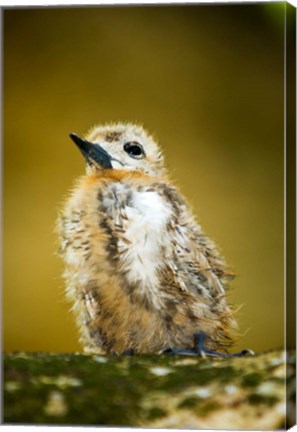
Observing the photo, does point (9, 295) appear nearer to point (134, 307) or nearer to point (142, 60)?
point (134, 307)

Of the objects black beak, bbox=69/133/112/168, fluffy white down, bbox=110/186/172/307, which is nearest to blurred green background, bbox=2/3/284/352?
black beak, bbox=69/133/112/168

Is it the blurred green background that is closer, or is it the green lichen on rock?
the green lichen on rock

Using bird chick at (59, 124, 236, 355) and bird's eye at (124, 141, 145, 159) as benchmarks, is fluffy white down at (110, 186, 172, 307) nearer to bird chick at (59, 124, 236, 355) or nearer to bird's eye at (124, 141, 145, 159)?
bird chick at (59, 124, 236, 355)

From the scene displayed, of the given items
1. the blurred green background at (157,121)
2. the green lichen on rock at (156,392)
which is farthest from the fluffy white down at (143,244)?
the green lichen on rock at (156,392)

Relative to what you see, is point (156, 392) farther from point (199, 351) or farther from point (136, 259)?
point (136, 259)

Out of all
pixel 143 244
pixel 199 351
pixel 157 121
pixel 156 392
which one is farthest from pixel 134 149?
pixel 156 392

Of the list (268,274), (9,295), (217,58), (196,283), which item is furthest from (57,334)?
(217,58)

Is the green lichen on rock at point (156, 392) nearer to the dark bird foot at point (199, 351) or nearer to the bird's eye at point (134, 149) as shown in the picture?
the dark bird foot at point (199, 351)
